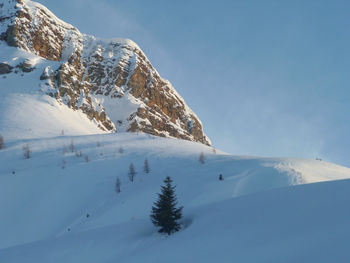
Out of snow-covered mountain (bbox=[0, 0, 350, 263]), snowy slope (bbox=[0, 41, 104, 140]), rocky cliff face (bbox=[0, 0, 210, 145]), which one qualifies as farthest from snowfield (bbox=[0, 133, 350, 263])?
rocky cliff face (bbox=[0, 0, 210, 145])

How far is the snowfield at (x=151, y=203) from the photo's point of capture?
9250mm

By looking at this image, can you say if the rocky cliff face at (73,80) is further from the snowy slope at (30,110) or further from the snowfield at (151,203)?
the snowfield at (151,203)

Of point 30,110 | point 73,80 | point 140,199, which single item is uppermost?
point 73,80

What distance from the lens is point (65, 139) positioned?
75.9m

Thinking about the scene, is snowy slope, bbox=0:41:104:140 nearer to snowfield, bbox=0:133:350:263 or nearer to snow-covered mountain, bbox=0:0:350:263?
snow-covered mountain, bbox=0:0:350:263

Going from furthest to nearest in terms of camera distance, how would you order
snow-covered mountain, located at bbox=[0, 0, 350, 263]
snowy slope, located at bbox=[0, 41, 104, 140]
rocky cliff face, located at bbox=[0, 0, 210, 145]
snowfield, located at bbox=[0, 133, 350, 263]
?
rocky cliff face, located at bbox=[0, 0, 210, 145], snowy slope, located at bbox=[0, 41, 104, 140], snow-covered mountain, located at bbox=[0, 0, 350, 263], snowfield, located at bbox=[0, 133, 350, 263]

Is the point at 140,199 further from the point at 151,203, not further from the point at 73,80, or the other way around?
the point at 73,80

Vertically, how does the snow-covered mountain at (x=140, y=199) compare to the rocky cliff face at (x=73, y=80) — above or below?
below

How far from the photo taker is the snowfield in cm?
925

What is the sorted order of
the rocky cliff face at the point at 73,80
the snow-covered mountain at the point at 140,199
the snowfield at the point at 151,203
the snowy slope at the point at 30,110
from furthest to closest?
the rocky cliff face at the point at 73,80
the snowy slope at the point at 30,110
the snow-covered mountain at the point at 140,199
the snowfield at the point at 151,203

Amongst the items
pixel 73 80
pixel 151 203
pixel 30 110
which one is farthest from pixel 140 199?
pixel 73 80

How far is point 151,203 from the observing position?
35.2 metres

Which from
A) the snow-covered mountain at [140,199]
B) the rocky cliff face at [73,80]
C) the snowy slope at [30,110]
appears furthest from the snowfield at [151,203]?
the rocky cliff face at [73,80]

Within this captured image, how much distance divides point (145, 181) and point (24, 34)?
557ft
